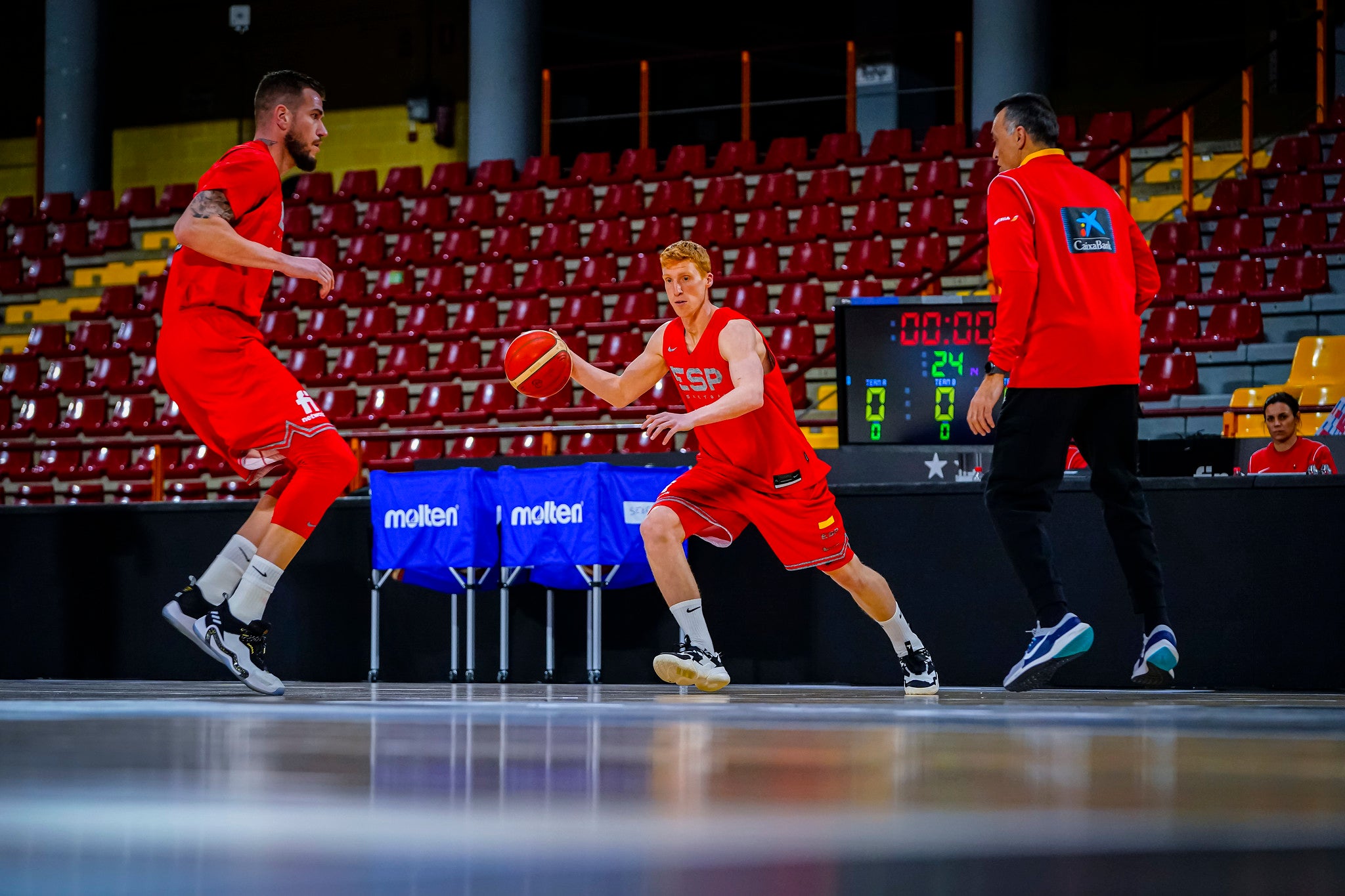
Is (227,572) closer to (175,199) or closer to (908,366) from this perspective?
(908,366)

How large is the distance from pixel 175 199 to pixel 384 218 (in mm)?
3581

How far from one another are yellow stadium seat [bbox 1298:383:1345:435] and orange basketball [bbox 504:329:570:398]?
20.7ft

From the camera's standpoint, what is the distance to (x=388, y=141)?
2114 centimetres

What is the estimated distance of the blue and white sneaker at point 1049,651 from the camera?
4164 millimetres

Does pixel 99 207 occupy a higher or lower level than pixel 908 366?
higher

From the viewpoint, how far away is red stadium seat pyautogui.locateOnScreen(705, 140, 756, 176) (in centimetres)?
1622

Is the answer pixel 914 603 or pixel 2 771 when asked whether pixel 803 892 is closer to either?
pixel 2 771

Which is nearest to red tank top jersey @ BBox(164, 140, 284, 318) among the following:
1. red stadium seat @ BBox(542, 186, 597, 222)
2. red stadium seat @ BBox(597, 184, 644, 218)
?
red stadium seat @ BBox(597, 184, 644, 218)

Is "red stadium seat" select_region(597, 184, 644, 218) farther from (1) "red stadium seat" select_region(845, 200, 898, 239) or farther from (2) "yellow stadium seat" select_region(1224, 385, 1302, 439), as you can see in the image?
(2) "yellow stadium seat" select_region(1224, 385, 1302, 439)

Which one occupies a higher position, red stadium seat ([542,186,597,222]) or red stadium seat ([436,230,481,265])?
red stadium seat ([542,186,597,222])

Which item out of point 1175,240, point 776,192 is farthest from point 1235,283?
point 776,192

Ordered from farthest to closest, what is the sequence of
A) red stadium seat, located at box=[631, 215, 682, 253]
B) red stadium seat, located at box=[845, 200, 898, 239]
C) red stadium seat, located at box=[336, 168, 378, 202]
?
A: red stadium seat, located at box=[336, 168, 378, 202], red stadium seat, located at box=[631, 215, 682, 253], red stadium seat, located at box=[845, 200, 898, 239]

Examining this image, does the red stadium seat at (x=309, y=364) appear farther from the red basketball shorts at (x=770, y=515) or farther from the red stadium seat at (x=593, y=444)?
the red basketball shorts at (x=770, y=515)

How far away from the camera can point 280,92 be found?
5.05m
